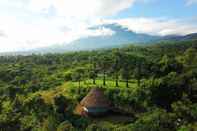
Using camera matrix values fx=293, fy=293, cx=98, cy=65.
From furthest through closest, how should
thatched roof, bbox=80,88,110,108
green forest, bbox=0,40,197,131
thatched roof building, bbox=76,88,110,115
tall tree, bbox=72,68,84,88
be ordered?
tall tree, bbox=72,68,84,88 → thatched roof, bbox=80,88,110,108 → thatched roof building, bbox=76,88,110,115 → green forest, bbox=0,40,197,131

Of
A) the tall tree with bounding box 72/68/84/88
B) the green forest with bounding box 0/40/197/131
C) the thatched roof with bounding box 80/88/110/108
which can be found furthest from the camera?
the tall tree with bounding box 72/68/84/88

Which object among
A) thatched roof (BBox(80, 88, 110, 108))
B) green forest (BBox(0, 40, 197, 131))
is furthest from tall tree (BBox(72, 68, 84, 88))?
thatched roof (BBox(80, 88, 110, 108))

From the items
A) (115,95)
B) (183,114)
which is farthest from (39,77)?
(183,114)

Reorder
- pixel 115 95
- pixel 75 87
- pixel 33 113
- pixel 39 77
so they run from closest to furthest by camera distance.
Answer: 1. pixel 33 113
2. pixel 115 95
3. pixel 75 87
4. pixel 39 77

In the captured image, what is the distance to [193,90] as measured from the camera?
3778 cm

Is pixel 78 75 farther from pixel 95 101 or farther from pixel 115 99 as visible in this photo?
pixel 95 101

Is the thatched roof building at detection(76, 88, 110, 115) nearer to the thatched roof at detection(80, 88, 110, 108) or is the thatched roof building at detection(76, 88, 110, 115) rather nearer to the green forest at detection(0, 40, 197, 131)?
the thatched roof at detection(80, 88, 110, 108)

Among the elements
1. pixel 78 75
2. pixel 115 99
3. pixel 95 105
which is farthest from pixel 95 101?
pixel 78 75

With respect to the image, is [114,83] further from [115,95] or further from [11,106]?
[11,106]

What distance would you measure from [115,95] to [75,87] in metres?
9.69

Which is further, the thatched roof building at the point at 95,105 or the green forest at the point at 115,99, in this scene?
the thatched roof building at the point at 95,105

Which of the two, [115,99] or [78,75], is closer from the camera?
[115,99]

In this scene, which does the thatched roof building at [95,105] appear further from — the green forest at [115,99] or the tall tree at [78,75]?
the tall tree at [78,75]

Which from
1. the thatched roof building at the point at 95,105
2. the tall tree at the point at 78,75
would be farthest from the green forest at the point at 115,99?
the thatched roof building at the point at 95,105
